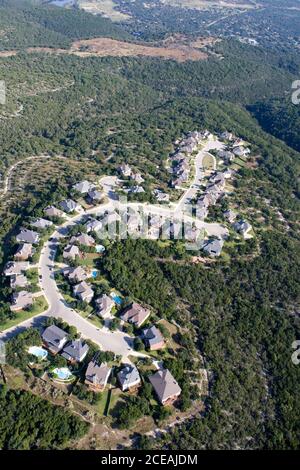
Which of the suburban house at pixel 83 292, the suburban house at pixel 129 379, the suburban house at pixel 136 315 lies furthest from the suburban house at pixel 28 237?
the suburban house at pixel 129 379

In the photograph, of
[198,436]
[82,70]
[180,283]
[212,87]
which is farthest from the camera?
[212,87]

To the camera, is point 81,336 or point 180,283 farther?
point 180,283

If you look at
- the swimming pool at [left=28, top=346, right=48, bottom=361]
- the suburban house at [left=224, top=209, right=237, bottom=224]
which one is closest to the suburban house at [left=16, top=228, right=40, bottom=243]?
the swimming pool at [left=28, top=346, right=48, bottom=361]

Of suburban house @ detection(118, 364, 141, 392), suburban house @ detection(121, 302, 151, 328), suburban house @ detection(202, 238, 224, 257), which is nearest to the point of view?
suburban house @ detection(118, 364, 141, 392)

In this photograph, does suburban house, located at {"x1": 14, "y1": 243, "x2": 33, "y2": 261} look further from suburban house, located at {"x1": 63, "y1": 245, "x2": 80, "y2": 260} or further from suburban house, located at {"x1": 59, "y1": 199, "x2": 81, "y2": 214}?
suburban house, located at {"x1": 59, "y1": 199, "x2": 81, "y2": 214}

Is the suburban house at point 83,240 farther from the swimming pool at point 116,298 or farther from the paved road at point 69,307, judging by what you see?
the swimming pool at point 116,298
